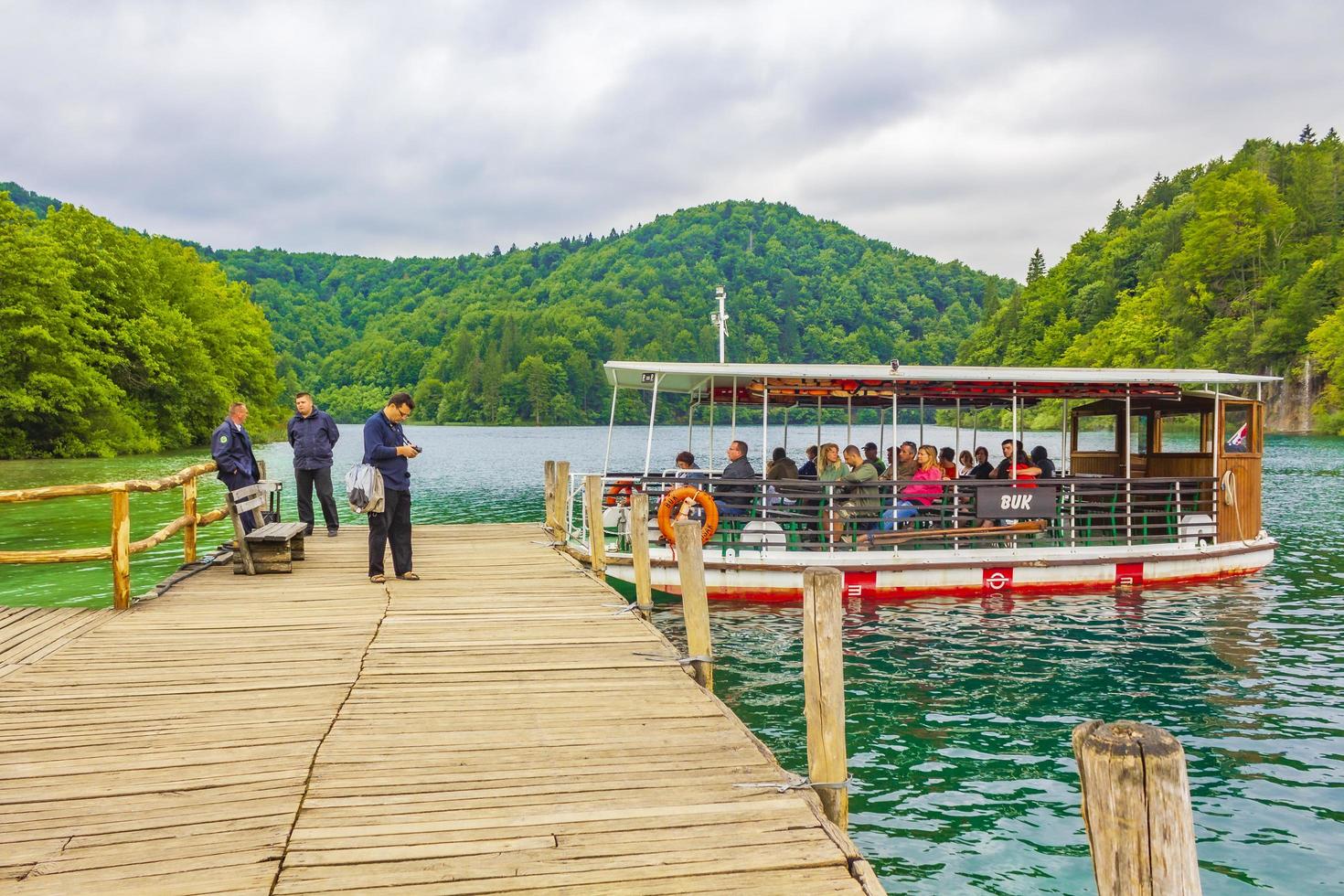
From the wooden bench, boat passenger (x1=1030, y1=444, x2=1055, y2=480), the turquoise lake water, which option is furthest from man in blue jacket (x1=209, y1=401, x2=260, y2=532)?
boat passenger (x1=1030, y1=444, x2=1055, y2=480)

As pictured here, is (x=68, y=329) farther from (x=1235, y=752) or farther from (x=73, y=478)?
(x=1235, y=752)

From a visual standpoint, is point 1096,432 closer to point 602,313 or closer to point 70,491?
point 70,491

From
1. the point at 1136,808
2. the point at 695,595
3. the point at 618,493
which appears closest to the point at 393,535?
the point at 695,595

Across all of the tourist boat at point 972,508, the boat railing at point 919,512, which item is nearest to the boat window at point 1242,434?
the tourist boat at point 972,508

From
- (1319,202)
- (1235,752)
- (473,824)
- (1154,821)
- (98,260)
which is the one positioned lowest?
(1235,752)

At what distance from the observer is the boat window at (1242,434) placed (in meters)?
14.8

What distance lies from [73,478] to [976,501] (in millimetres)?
33681

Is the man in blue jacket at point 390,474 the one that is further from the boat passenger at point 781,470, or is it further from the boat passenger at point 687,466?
the boat passenger at point 781,470

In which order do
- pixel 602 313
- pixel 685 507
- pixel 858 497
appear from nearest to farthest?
pixel 685 507 → pixel 858 497 → pixel 602 313

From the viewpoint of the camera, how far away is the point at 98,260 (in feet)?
170

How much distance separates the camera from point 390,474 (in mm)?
9898

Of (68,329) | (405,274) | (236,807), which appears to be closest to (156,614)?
(236,807)

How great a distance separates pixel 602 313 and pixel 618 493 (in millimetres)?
138527

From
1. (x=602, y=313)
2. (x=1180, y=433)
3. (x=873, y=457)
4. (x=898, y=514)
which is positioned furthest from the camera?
(x=602, y=313)
